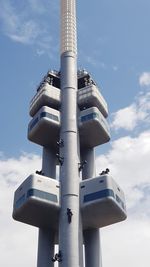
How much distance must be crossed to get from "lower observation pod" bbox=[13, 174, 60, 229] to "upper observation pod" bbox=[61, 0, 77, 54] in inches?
1458

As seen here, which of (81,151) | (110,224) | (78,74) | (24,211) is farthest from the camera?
(78,74)

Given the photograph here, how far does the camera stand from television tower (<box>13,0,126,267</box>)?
246 ft

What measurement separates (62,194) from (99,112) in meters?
22.6

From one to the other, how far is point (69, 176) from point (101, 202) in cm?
906

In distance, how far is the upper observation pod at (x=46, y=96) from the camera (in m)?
91.6

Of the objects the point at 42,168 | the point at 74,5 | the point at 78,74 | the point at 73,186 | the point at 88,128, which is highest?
the point at 74,5

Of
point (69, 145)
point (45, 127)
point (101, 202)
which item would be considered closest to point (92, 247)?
point (101, 202)

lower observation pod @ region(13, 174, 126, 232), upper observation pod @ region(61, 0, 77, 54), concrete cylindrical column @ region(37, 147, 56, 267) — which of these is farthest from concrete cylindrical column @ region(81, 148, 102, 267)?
upper observation pod @ region(61, 0, 77, 54)

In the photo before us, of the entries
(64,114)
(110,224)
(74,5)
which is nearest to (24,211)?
(110,224)

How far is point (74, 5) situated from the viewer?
106688 mm

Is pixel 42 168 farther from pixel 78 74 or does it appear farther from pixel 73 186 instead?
pixel 78 74

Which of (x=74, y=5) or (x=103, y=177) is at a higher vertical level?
(x=74, y=5)

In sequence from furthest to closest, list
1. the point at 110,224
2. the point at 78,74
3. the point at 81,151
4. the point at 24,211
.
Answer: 1. the point at 78,74
2. the point at 81,151
3. the point at 110,224
4. the point at 24,211

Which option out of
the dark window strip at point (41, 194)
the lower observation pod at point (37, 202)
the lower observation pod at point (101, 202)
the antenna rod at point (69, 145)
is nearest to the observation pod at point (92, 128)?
the antenna rod at point (69, 145)
